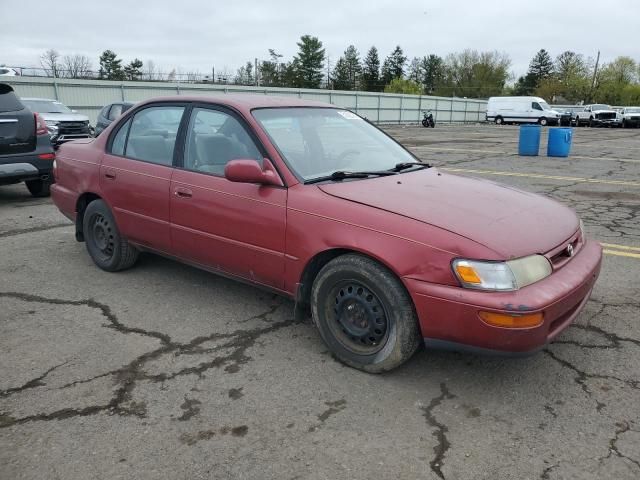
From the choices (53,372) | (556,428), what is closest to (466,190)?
(556,428)

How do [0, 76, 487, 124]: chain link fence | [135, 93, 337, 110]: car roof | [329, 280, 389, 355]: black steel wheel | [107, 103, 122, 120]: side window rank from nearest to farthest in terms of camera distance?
1. [329, 280, 389, 355]: black steel wheel
2. [135, 93, 337, 110]: car roof
3. [107, 103, 122, 120]: side window
4. [0, 76, 487, 124]: chain link fence

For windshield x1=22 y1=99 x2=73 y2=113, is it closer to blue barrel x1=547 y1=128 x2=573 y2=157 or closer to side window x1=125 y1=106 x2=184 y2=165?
side window x1=125 y1=106 x2=184 y2=165

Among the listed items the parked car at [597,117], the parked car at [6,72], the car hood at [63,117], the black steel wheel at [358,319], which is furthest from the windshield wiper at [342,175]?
the parked car at [597,117]

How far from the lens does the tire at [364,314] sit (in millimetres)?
2909

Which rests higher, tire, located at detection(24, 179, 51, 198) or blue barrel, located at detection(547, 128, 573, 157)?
blue barrel, located at detection(547, 128, 573, 157)

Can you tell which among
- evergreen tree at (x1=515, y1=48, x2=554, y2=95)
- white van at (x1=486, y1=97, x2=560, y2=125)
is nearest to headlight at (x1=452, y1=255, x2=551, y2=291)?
white van at (x1=486, y1=97, x2=560, y2=125)

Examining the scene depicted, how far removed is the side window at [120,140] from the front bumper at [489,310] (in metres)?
2.99

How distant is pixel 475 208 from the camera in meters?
3.17

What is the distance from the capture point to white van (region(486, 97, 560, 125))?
4211cm

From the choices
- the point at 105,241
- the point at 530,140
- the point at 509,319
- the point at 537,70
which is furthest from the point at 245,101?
the point at 537,70

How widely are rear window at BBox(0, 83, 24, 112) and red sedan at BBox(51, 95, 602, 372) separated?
12.1ft

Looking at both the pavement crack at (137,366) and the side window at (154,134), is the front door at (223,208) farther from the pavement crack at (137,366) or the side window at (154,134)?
the pavement crack at (137,366)

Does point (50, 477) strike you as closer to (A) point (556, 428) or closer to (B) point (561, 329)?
(A) point (556, 428)

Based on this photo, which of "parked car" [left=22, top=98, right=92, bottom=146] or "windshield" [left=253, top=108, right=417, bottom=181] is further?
"parked car" [left=22, top=98, right=92, bottom=146]
